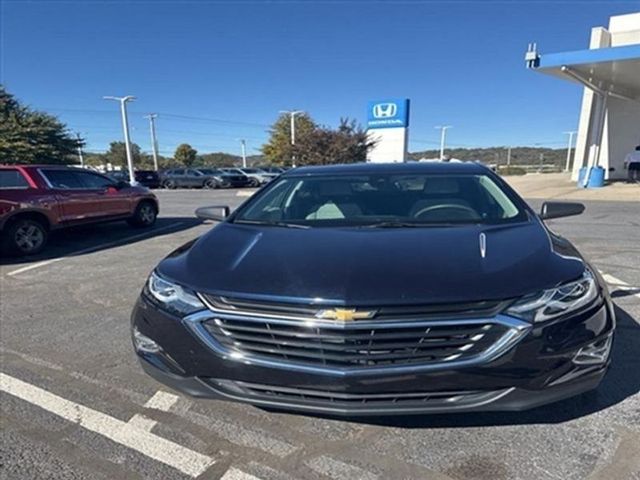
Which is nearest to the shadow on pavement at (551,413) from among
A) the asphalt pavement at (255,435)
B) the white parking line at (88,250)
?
the asphalt pavement at (255,435)

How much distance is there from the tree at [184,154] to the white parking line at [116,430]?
76012mm

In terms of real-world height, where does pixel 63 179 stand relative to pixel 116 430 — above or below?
above

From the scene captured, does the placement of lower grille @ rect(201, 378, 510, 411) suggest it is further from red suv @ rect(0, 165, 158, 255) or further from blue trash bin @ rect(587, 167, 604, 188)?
blue trash bin @ rect(587, 167, 604, 188)

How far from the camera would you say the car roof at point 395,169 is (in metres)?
3.64

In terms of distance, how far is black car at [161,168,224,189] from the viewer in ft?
96.3

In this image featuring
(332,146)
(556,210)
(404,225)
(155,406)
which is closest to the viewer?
(155,406)

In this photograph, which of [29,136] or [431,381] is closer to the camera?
[431,381]

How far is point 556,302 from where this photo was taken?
1955 mm

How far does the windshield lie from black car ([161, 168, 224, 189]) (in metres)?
26.3

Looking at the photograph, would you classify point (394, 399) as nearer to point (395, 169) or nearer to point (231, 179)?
point (395, 169)

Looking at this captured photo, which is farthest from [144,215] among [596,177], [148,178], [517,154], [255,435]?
[517,154]

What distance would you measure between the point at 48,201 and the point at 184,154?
234 ft

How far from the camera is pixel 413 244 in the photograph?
2.41 metres

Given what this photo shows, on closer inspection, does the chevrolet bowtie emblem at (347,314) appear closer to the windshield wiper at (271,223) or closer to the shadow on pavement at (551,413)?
the shadow on pavement at (551,413)
